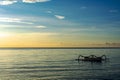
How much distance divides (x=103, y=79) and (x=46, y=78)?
1405 centimetres

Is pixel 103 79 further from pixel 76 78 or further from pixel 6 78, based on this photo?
pixel 6 78

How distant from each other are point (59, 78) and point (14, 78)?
1134 cm

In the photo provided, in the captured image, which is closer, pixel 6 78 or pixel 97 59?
pixel 6 78

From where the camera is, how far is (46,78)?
221 feet

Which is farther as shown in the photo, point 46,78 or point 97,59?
point 97,59

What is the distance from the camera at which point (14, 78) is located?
6775cm

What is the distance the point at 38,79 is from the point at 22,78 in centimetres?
481

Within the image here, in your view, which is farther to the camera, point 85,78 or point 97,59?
point 97,59

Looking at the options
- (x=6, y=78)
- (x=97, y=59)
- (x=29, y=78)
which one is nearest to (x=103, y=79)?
(x=29, y=78)

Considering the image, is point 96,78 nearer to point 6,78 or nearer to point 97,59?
point 6,78

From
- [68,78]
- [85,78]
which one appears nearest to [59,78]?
[68,78]

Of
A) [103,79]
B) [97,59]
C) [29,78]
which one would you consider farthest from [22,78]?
[97,59]

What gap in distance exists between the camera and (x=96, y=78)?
6638 centimetres

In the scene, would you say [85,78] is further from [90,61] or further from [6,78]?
[90,61]
